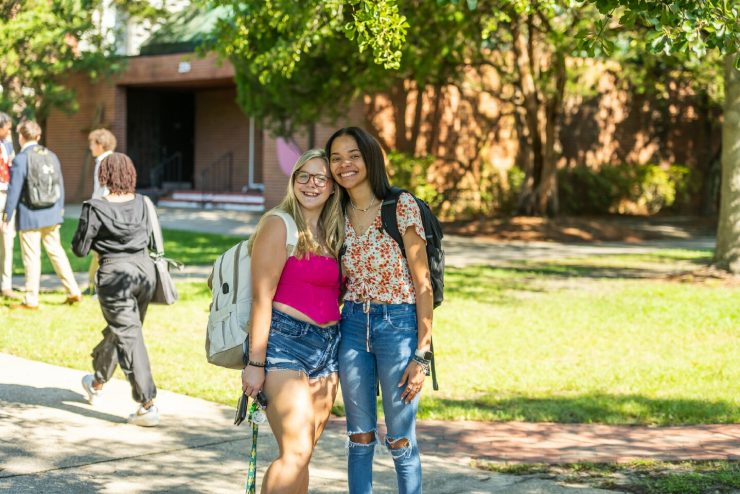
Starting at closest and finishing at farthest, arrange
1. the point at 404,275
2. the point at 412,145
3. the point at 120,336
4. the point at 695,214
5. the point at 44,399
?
1. the point at 404,275
2. the point at 120,336
3. the point at 44,399
4. the point at 412,145
5. the point at 695,214

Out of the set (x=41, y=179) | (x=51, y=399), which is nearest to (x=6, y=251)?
(x=41, y=179)

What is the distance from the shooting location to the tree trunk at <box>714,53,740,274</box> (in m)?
13.5

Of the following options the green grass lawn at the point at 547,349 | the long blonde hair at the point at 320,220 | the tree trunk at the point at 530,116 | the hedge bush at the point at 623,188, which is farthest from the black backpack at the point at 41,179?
the hedge bush at the point at 623,188

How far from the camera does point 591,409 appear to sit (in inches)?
283

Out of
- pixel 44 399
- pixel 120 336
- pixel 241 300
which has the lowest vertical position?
pixel 44 399

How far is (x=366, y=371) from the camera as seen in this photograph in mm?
4262

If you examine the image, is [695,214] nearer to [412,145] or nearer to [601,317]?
[412,145]

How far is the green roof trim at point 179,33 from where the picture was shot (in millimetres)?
27453

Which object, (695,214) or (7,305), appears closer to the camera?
(7,305)

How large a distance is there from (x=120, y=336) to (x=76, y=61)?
21729 mm

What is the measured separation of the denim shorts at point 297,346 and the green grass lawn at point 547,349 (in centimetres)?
296

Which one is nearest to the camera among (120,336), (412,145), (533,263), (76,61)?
(120,336)

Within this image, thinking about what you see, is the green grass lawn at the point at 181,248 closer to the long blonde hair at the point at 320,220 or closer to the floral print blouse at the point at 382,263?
the long blonde hair at the point at 320,220

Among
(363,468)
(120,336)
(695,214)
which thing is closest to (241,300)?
(363,468)
